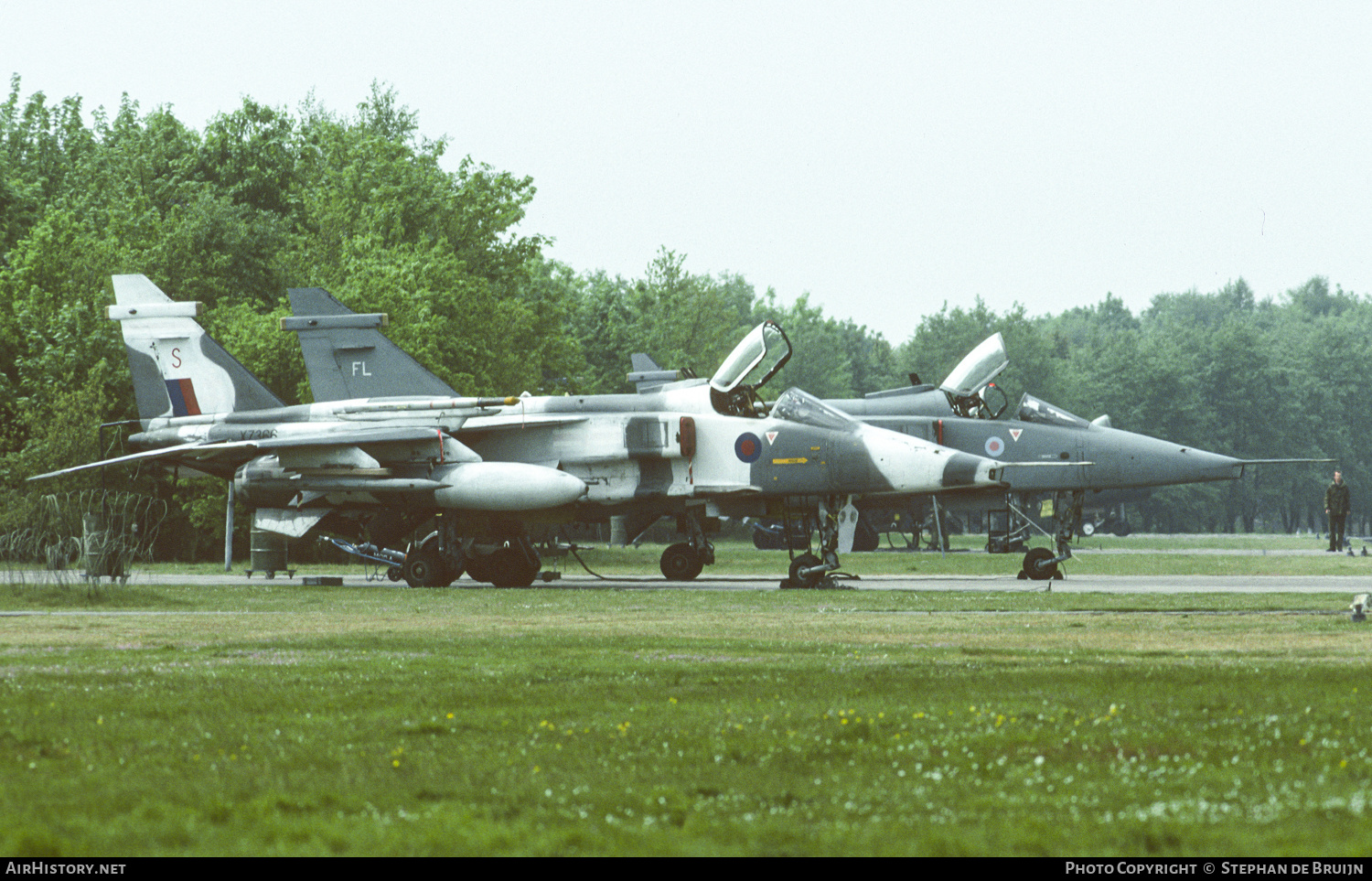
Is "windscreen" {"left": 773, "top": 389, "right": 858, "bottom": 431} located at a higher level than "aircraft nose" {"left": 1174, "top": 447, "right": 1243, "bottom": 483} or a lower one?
higher

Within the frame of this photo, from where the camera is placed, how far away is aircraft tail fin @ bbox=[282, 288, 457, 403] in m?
25.3

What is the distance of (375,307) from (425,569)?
14.5m

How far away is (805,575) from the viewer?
21.9 m

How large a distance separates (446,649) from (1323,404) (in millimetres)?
85271

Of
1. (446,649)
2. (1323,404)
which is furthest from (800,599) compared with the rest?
(1323,404)

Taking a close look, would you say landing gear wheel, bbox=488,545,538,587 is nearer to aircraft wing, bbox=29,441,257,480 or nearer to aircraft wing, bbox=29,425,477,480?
aircraft wing, bbox=29,425,477,480

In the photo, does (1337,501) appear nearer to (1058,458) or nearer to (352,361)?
(1058,458)

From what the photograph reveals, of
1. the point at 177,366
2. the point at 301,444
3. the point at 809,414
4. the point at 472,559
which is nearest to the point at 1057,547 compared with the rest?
the point at 809,414

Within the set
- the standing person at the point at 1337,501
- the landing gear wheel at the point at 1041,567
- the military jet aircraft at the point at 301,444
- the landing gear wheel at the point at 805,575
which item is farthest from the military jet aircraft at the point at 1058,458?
the standing person at the point at 1337,501

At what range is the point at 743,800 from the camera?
6.03 metres

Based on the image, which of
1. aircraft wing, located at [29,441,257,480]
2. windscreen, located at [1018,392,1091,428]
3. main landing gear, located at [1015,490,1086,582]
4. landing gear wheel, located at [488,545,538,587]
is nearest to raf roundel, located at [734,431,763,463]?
landing gear wheel, located at [488,545,538,587]

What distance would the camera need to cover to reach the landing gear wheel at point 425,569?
78.3ft

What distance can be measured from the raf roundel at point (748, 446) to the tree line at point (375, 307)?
1357 cm

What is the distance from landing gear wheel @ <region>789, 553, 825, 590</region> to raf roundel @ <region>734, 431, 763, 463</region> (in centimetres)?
178
